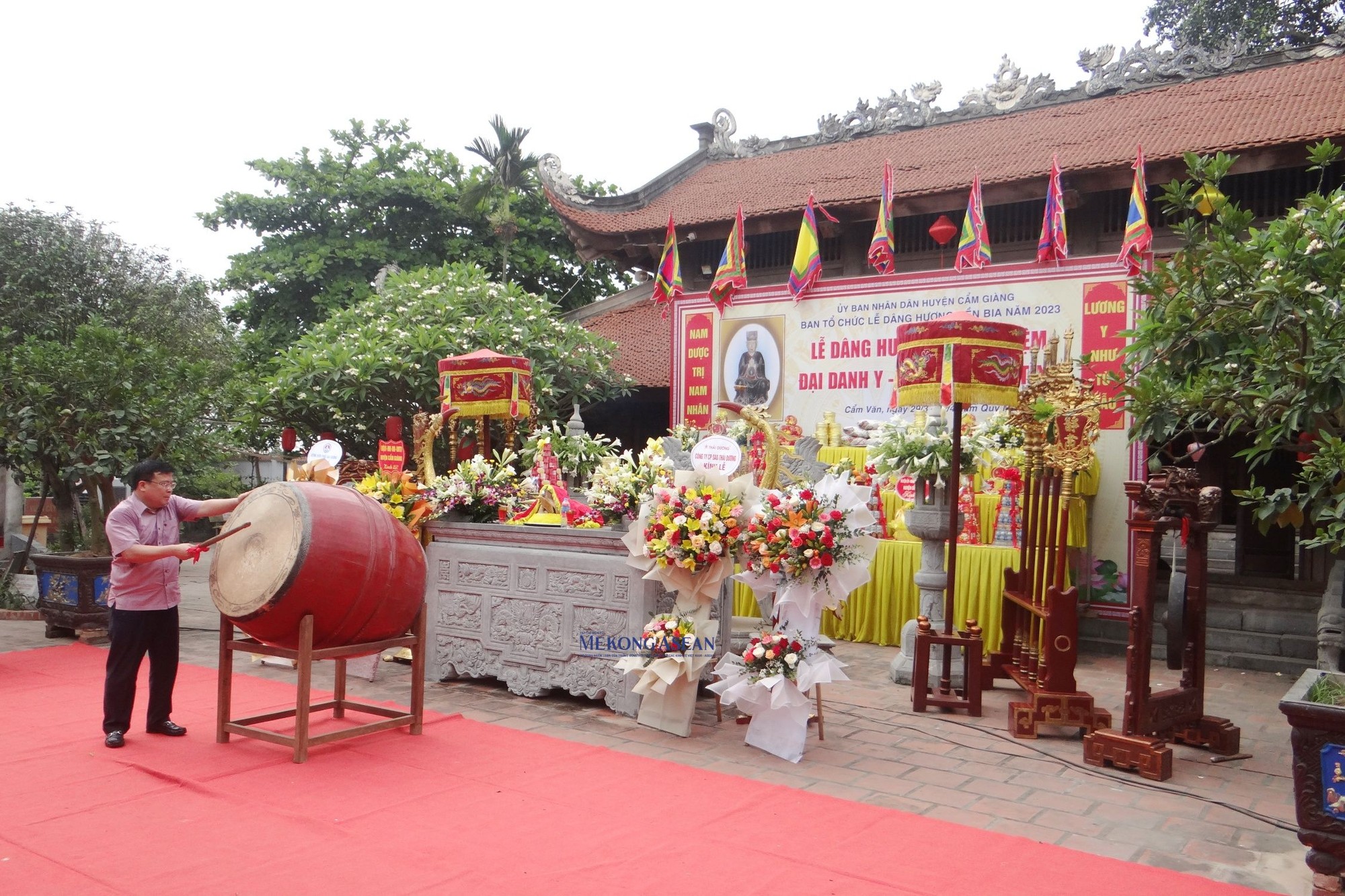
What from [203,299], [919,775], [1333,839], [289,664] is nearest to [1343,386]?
[1333,839]

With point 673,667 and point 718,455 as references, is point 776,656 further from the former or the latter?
point 718,455

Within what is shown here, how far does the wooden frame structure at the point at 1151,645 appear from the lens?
452 centimetres

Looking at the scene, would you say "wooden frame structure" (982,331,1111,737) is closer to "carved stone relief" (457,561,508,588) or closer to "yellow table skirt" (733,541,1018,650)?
"yellow table skirt" (733,541,1018,650)

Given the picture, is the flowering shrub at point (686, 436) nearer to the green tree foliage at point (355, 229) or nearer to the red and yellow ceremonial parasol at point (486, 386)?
the red and yellow ceremonial parasol at point (486, 386)

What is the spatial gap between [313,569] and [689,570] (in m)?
1.86

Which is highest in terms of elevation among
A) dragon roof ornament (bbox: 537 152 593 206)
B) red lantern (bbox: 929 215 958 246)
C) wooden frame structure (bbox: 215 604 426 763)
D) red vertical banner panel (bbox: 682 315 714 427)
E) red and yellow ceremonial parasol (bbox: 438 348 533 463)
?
dragon roof ornament (bbox: 537 152 593 206)

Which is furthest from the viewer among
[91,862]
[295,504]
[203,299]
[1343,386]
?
[203,299]

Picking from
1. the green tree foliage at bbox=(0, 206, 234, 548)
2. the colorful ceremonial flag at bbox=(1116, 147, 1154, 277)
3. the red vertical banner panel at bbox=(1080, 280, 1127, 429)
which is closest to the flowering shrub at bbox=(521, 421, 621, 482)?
the green tree foliage at bbox=(0, 206, 234, 548)

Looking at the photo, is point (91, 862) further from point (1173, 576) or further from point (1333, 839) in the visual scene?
point (1173, 576)

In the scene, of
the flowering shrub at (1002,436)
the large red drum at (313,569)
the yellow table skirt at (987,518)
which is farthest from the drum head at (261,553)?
the yellow table skirt at (987,518)

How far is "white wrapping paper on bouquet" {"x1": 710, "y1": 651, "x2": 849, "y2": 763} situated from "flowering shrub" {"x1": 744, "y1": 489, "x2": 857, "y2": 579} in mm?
476

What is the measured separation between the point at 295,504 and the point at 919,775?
10.2 ft

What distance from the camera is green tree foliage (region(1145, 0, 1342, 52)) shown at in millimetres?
16266

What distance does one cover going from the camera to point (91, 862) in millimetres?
3141
